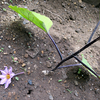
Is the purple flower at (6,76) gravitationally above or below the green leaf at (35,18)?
below

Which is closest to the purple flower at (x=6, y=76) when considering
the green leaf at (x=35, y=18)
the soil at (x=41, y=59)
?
the soil at (x=41, y=59)

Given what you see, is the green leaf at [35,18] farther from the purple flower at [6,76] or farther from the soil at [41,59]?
the purple flower at [6,76]

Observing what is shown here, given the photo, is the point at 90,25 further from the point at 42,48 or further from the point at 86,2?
the point at 42,48

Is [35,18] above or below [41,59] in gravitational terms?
above

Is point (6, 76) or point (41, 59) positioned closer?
point (6, 76)

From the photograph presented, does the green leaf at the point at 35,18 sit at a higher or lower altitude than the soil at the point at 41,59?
higher

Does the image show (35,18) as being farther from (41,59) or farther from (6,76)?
(6,76)

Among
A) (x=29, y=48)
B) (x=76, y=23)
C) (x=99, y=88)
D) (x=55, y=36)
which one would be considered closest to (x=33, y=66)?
(x=29, y=48)

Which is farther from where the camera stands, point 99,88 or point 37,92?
point 99,88

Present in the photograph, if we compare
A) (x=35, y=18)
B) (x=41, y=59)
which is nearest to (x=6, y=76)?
(x=41, y=59)
